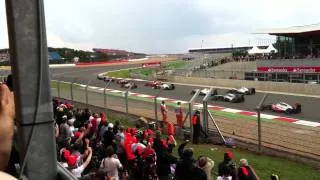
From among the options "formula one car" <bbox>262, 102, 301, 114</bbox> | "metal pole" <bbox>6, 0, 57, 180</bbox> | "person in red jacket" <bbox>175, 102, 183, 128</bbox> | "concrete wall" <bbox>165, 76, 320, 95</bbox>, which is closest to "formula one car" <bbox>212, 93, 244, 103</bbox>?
"formula one car" <bbox>262, 102, 301, 114</bbox>

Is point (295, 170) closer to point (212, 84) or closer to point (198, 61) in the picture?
point (212, 84)

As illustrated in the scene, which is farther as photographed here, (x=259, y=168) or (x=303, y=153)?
A: (x=303, y=153)

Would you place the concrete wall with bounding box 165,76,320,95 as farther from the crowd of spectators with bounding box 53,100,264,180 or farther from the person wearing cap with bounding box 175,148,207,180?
the person wearing cap with bounding box 175,148,207,180

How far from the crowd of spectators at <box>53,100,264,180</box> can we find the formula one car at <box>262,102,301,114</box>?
8.81 m

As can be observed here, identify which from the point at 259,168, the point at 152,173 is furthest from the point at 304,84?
the point at 152,173

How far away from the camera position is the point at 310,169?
11484 mm

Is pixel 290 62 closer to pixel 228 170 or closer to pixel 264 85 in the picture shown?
pixel 264 85

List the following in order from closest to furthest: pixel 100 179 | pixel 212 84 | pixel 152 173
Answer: pixel 100 179, pixel 152 173, pixel 212 84

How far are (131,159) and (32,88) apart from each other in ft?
16.8

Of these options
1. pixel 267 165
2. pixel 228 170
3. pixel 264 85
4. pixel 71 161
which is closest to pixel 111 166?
pixel 71 161

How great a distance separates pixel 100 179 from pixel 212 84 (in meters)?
43.1

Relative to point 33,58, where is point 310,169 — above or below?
below

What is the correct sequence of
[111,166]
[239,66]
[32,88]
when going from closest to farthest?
[32,88], [111,166], [239,66]

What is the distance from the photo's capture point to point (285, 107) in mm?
18047
